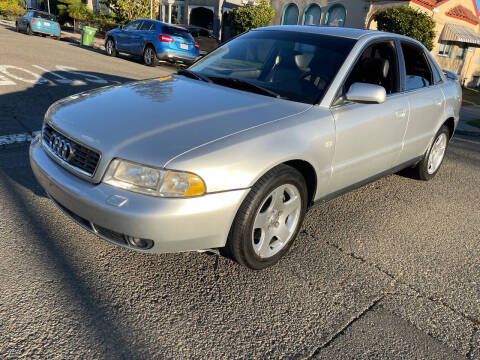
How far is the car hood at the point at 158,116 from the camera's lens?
94.3 inches

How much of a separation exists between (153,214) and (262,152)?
77 cm

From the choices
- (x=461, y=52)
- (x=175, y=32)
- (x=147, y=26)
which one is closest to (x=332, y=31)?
(x=175, y=32)

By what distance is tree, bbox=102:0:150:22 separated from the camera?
79.7ft

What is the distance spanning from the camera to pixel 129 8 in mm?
24422

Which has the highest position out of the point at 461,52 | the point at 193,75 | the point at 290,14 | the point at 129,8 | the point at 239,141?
the point at 290,14

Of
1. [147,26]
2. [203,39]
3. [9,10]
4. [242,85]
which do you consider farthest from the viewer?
[9,10]

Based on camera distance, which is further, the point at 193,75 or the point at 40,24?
the point at 40,24

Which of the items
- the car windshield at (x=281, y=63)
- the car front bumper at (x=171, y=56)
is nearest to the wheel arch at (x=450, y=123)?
the car windshield at (x=281, y=63)

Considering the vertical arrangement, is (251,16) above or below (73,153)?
above

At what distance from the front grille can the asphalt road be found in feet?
2.18

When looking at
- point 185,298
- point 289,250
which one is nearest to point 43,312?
point 185,298

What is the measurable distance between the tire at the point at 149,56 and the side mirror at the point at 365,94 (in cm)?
1199

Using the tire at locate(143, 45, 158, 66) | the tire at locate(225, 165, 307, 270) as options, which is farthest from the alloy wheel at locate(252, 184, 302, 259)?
the tire at locate(143, 45, 158, 66)

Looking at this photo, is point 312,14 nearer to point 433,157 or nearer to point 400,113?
point 433,157
